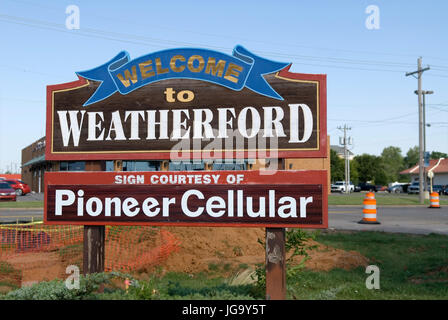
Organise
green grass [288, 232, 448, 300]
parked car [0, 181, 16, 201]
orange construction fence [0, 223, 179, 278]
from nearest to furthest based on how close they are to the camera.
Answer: green grass [288, 232, 448, 300], orange construction fence [0, 223, 179, 278], parked car [0, 181, 16, 201]

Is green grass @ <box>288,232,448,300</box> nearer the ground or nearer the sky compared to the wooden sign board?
nearer the ground

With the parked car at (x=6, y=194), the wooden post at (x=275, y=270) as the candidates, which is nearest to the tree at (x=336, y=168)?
the parked car at (x=6, y=194)

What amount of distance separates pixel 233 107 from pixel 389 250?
6.75 m

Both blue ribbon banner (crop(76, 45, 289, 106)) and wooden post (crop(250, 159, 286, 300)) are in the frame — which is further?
blue ribbon banner (crop(76, 45, 289, 106))

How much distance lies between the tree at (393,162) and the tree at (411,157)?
6.40ft

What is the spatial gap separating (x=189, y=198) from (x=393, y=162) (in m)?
148

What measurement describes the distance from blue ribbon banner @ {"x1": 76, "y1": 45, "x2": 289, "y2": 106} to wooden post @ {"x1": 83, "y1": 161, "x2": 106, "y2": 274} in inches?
74.4

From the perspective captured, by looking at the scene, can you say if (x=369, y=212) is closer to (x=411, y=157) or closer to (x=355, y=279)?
(x=355, y=279)

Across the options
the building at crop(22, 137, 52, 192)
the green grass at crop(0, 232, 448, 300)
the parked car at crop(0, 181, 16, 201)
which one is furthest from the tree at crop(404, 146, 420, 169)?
the green grass at crop(0, 232, 448, 300)

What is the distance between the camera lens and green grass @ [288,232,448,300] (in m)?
6.77

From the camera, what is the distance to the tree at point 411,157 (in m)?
144

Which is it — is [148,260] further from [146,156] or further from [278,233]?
[278,233]

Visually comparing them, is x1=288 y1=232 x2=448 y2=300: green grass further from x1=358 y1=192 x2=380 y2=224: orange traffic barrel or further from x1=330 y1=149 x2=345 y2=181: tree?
x1=330 y1=149 x2=345 y2=181: tree
